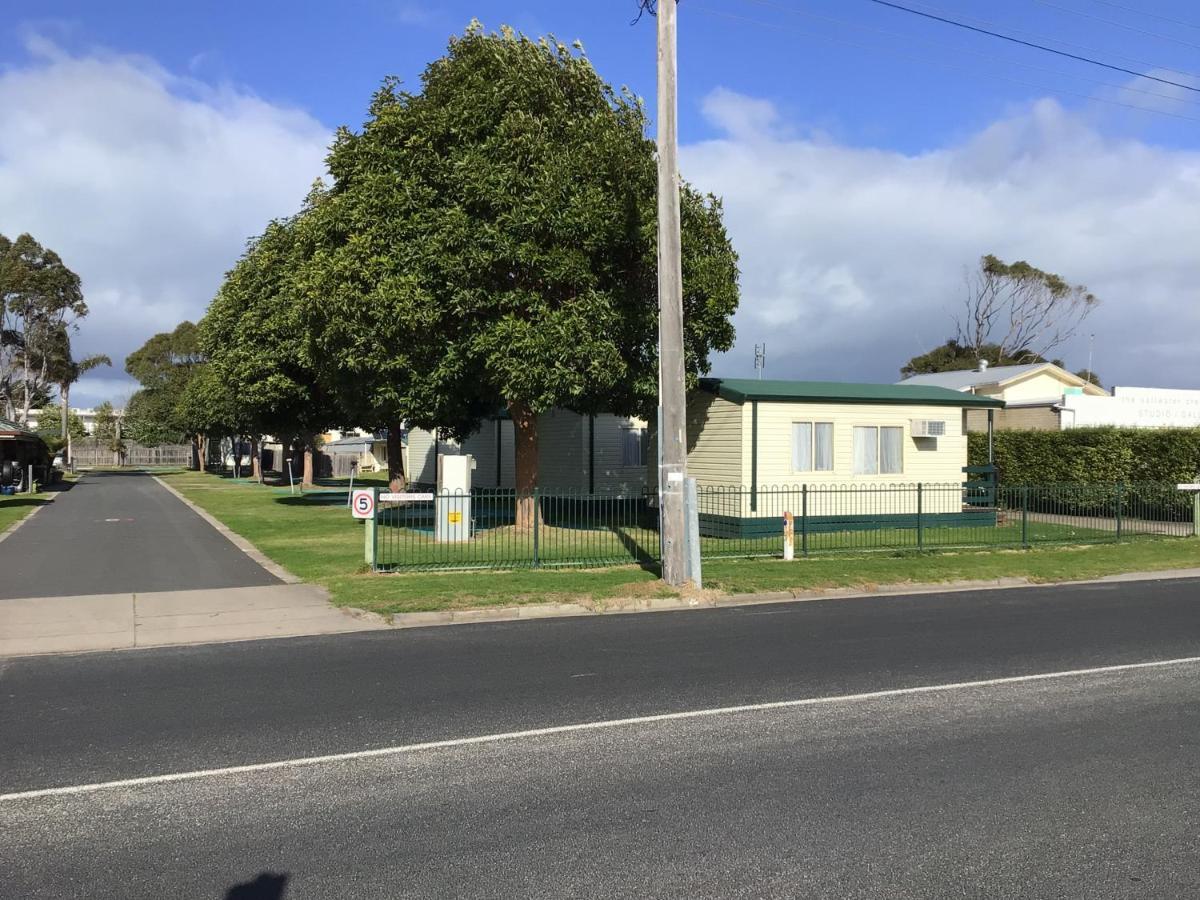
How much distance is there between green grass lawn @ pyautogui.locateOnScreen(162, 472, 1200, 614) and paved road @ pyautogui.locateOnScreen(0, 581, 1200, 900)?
9.03 feet

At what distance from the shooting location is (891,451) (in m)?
21.9

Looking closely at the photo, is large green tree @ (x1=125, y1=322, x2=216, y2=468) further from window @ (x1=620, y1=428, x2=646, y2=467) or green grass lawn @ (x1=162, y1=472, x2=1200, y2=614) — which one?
green grass lawn @ (x1=162, y1=472, x2=1200, y2=614)

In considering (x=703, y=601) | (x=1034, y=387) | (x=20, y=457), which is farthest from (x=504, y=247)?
(x=20, y=457)

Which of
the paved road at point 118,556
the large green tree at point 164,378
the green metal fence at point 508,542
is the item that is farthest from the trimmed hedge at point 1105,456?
the large green tree at point 164,378

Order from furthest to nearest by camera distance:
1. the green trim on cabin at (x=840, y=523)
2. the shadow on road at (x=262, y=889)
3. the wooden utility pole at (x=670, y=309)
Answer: the green trim on cabin at (x=840, y=523)
the wooden utility pole at (x=670, y=309)
the shadow on road at (x=262, y=889)

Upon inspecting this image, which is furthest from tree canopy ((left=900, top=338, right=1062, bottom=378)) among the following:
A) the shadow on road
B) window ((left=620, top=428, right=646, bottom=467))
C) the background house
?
the shadow on road

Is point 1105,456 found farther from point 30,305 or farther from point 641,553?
point 30,305

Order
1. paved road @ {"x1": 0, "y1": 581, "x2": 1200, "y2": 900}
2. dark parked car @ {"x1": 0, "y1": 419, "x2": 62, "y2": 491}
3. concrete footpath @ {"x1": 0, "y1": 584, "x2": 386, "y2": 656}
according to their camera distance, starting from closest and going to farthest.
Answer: paved road @ {"x1": 0, "y1": 581, "x2": 1200, "y2": 900} < concrete footpath @ {"x1": 0, "y1": 584, "x2": 386, "y2": 656} < dark parked car @ {"x1": 0, "y1": 419, "x2": 62, "y2": 491}

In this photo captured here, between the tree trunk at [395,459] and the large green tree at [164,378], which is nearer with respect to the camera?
the tree trunk at [395,459]

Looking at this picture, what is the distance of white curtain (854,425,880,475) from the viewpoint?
2158 cm

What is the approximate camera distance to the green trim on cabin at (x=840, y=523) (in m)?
19.9

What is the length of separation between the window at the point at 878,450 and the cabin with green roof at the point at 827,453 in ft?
0.08

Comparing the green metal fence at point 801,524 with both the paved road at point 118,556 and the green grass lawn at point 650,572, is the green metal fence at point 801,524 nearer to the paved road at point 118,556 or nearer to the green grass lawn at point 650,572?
the green grass lawn at point 650,572

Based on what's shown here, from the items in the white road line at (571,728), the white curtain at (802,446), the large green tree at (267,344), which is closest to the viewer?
the white road line at (571,728)
